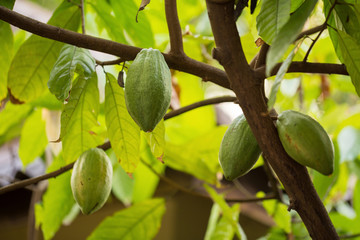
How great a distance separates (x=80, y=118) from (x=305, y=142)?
1.31 ft

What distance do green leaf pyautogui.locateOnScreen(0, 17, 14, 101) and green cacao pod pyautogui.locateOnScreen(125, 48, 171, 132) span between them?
0.34 meters

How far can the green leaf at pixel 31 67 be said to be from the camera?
78 cm

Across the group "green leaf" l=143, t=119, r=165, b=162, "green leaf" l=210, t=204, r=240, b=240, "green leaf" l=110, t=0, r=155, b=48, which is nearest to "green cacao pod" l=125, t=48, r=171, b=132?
"green leaf" l=143, t=119, r=165, b=162

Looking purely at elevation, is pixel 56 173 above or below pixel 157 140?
below

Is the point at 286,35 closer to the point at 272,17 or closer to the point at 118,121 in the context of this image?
the point at 272,17

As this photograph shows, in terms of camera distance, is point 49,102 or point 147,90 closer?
point 147,90

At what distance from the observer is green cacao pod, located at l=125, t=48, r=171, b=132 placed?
499mm

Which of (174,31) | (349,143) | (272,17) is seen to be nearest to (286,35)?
(272,17)

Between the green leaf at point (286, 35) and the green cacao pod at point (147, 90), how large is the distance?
0.50 feet

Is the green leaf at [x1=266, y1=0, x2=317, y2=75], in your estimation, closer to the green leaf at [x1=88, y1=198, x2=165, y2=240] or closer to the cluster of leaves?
the cluster of leaves

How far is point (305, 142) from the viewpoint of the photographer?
0.48m

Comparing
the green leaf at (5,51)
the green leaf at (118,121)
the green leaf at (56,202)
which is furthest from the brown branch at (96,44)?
the green leaf at (56,202)

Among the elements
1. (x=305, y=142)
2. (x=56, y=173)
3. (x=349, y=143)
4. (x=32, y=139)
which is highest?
(x=305, y=142)

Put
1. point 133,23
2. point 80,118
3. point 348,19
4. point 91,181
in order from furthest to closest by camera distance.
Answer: point 133,23, point 80,118, point 91,181, point 348,19
